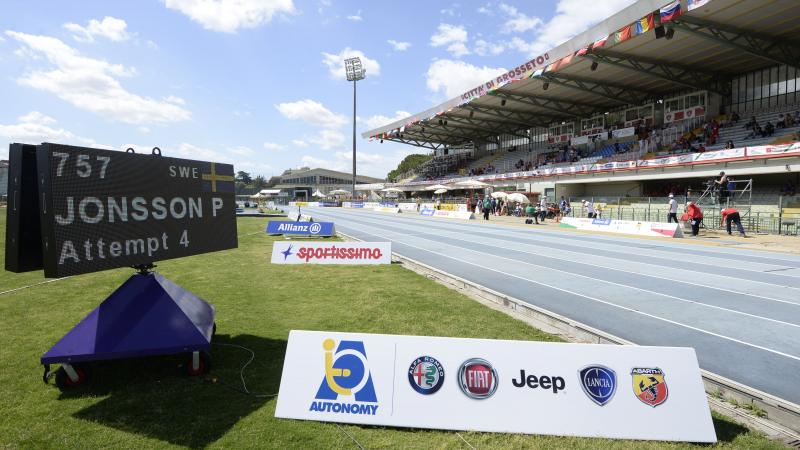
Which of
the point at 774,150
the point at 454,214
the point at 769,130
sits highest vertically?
the point at 769,130

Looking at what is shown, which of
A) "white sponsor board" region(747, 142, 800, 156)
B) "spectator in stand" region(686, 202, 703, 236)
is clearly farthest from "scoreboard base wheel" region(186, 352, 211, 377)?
"white sponsor board" region(747, 142, 800, 156)

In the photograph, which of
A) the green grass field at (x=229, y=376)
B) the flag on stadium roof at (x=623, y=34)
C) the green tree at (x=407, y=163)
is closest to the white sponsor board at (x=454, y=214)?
the flag on stadium roof at (x=623, y=34)

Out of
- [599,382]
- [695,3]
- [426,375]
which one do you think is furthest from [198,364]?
[695,3]

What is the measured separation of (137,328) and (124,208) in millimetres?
1252

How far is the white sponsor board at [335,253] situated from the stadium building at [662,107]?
1835 centimetres

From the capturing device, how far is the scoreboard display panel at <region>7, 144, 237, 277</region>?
3779mm

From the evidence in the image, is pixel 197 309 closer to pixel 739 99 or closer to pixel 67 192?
pixel 67 192

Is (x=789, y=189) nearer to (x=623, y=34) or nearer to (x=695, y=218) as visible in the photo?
(x=695, y=218)

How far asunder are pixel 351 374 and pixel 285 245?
9099mm

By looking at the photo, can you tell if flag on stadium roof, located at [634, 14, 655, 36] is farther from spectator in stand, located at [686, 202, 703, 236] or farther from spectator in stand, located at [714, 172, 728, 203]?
spectator in stand, located at [686, 202, 703, 236]

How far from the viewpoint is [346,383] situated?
3.69 meters

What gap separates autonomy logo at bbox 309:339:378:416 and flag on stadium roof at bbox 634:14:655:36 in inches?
980

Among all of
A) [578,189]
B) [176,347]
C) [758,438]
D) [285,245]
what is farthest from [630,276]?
[578,189]

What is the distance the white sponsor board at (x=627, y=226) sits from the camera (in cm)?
1917
